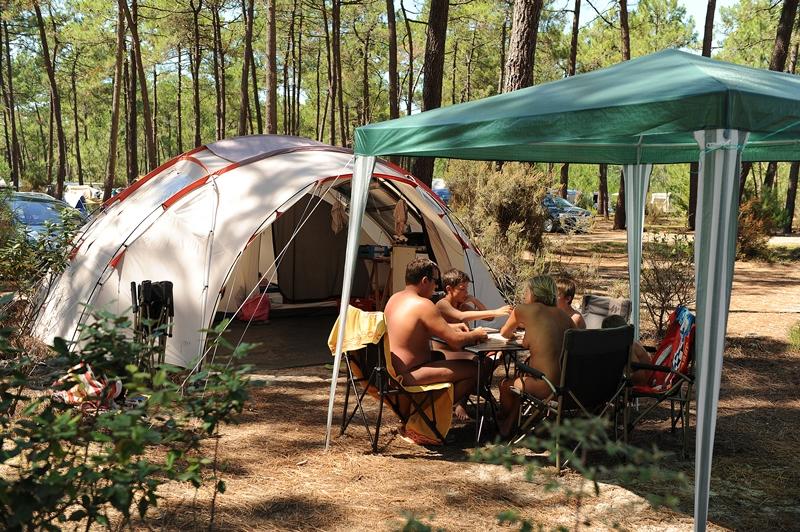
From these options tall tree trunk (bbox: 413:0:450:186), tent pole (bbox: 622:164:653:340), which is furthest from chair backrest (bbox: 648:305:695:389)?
tall tree trunk (bbox: 413:0:450:186)

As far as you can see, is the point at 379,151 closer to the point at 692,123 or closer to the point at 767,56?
the point at 692,123

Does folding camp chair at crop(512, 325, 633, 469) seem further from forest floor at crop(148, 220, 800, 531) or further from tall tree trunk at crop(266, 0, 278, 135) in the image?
tall tree trunk at crop(266, 0, 278, 135)

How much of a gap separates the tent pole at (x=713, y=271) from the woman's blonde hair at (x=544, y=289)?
4.44 ft

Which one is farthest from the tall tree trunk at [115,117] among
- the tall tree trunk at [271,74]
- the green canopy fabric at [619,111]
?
the green canopy fabric at [619,111]

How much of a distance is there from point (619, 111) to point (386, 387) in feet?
6.95

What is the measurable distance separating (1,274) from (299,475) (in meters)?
3.95

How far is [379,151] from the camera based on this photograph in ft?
15.2

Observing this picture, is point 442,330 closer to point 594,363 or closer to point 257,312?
point 594,363

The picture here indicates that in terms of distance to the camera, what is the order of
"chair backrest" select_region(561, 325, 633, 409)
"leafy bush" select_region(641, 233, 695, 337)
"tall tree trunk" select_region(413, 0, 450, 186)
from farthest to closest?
"tall tree trunk" select_region(413, 0, 450, 186), "leafy bush" select_region(641, 233, 695, 337), "chair backrest" select_region(561, 325, 633, 409)

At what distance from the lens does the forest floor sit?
3.82 metres

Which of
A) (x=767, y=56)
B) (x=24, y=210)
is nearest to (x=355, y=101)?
(x=767, y=56)

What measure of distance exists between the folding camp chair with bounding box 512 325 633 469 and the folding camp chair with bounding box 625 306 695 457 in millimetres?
207

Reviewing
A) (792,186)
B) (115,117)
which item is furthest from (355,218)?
(792,186)

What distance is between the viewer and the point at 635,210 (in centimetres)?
661
